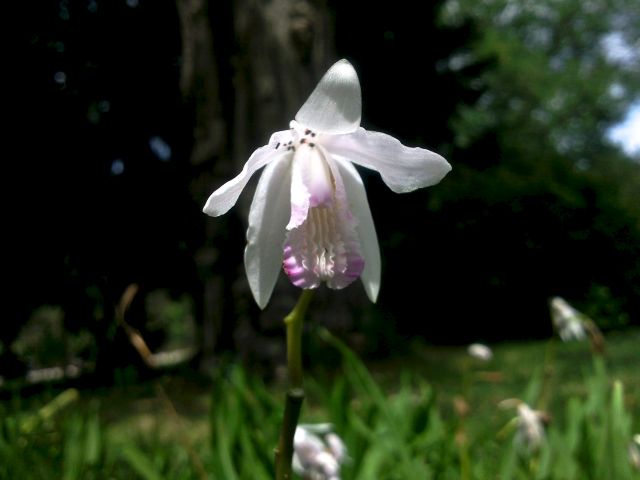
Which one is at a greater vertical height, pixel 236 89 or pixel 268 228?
pixel 236 89

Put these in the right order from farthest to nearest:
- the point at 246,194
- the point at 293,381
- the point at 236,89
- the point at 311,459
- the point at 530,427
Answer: the point at 236,89
the point at 246,194
the point at 530,427
the point at 311,459
the point at 293,381

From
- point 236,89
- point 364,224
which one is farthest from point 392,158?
point 236,89

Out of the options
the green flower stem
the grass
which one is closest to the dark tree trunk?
the grass

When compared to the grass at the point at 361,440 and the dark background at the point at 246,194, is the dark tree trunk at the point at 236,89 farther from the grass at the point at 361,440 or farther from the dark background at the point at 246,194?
the grass at the point at 361,440

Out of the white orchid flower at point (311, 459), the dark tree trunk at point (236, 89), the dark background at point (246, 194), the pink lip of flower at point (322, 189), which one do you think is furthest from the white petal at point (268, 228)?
the dark tree trunk at point (236, 89)

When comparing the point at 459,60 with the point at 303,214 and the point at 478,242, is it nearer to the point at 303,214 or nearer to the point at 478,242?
the point at 478,242

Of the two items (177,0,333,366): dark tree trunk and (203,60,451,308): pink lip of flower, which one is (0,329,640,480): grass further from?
(177,0,333,366): dark tree trunk

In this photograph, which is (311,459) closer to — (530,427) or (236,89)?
(530,427)
